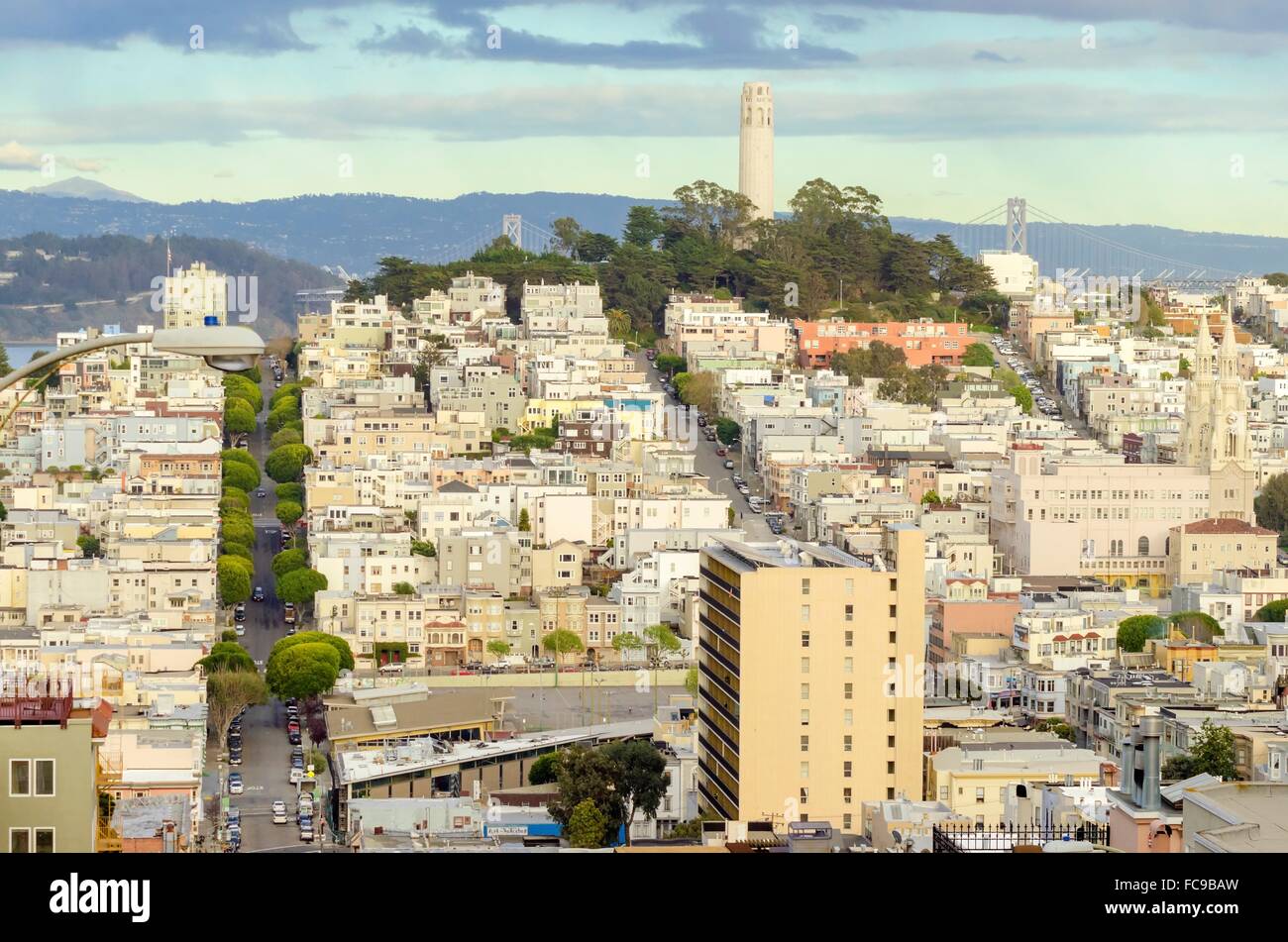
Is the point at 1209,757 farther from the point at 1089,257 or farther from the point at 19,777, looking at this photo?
the point at 1089,257

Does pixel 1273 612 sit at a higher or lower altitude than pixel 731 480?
lower

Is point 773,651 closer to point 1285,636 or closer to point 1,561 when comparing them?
point 1285,636

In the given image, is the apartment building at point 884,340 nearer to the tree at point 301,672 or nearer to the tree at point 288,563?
the tree at point 288,563

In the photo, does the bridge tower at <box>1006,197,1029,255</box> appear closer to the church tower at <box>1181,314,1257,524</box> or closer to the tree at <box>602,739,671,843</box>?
the church tower at <box>1181,314,1257,524</box>

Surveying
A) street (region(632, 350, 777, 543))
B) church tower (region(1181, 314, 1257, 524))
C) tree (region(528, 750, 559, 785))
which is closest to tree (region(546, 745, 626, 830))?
tree (region(528, 750, 559, 785))

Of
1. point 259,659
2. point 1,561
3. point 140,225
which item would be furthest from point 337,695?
point 140,225

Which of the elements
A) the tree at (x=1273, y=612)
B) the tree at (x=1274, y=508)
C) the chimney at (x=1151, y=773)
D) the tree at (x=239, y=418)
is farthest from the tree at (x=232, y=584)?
the chimney at (x=1151, y=773)

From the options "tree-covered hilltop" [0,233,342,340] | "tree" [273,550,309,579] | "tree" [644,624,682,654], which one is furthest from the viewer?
"tree-covered hilltop" [0,233,342,340]

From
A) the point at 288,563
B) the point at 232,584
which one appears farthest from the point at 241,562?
the point at 232,584
